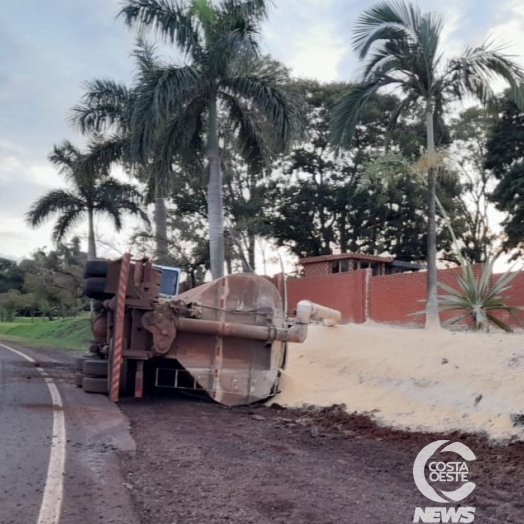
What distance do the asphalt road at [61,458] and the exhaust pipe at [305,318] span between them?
127 inches

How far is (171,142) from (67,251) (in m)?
45.9

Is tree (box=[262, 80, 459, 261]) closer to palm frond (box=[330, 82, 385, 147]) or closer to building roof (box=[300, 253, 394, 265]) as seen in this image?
building roof (box=[300, 253, 394, 265])

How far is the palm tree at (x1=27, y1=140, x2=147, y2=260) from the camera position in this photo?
31.2 m

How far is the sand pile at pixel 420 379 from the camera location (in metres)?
8.12

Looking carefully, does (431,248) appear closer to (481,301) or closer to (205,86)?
(481,301)

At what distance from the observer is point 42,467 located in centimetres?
572

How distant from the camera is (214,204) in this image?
1916 cm

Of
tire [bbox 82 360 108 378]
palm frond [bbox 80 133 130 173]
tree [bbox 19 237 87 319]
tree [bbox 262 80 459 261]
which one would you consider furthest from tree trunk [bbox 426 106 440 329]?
tree [bbox 19 237 87 319]

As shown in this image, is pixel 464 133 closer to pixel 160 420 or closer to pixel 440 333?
pixel 440 333

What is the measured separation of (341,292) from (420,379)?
11755mm

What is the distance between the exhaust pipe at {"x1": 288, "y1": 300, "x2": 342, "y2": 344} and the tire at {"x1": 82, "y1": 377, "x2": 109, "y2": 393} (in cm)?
306

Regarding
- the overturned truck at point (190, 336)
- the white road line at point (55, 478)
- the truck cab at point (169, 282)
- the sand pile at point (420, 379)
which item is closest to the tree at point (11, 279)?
the truck cab at point (169, 282)

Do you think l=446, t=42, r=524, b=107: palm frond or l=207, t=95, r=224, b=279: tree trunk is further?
l=207, t=95, r=224, b=279: tree trunk

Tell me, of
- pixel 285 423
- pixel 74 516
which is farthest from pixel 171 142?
pixel 74 516
